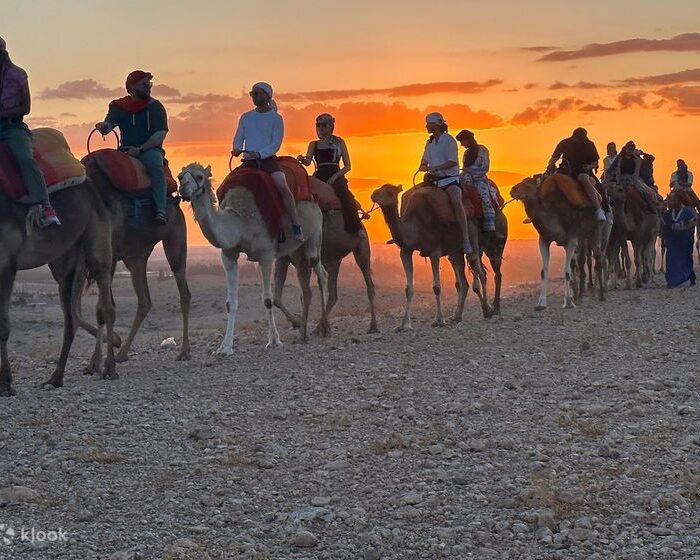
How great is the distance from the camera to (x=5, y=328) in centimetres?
1071

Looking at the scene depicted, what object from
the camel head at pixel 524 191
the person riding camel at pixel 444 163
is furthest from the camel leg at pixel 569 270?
the person riding camel at pixel 444 163

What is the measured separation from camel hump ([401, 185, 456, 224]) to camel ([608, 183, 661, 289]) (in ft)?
23.9

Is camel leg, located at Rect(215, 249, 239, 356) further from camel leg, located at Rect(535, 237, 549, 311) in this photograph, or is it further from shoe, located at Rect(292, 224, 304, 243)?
camel leg, located at Rect(535, 237, 549, 311)

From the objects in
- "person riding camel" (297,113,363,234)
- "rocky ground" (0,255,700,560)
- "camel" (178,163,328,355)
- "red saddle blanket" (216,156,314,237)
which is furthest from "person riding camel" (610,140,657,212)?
"red saddle blanket" (216,156,314,237)

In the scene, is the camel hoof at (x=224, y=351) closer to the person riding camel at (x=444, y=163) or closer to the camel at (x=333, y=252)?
the camel at (x=333, y=252)

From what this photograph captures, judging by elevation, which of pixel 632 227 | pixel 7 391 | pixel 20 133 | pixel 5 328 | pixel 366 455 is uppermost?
pixel 20 133

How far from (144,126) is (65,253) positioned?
5.94ft

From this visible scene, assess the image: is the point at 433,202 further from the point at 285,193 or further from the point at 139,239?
the point at 139,239

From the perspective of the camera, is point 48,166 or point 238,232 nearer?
point 48,166

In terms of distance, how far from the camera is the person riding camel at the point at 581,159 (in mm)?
18391

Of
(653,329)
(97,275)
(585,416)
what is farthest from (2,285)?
(653,329)

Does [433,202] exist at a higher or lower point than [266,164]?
lower

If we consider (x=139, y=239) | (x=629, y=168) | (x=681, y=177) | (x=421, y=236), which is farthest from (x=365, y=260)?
(x=681, y=177)

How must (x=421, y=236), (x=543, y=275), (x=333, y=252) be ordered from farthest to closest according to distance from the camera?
(x=543, y=275), (x=421, y=236), (x=333, y=252)
